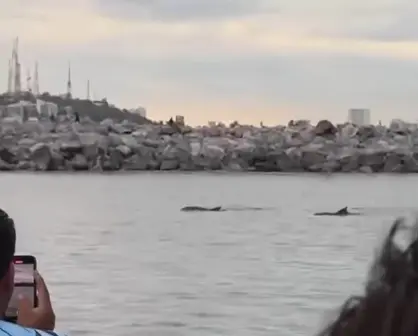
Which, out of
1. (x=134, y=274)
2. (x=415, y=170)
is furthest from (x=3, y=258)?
(x=415, y=170)

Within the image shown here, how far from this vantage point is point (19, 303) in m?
1.99

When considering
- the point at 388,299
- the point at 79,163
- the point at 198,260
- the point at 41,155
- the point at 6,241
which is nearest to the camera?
the point at 388,299

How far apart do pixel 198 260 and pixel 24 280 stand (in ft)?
64.1

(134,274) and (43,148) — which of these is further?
(43,148)

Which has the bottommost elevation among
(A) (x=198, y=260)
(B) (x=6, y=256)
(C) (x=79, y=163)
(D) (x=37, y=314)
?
(C) (x=79, y=163)

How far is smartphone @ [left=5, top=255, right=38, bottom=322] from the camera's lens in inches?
78.8

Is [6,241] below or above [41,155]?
above

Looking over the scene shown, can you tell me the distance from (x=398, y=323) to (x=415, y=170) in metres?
78.9

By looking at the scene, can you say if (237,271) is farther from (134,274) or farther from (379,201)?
(379,201)

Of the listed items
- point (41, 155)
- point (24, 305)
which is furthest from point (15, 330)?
point (41, 155)

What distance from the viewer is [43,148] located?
73.7 meters

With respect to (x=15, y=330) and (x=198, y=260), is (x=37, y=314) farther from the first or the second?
(x=198, y=260)

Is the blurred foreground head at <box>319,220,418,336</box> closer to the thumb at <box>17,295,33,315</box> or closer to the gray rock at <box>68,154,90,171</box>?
the thumb at <box>17,295,33,315</box>

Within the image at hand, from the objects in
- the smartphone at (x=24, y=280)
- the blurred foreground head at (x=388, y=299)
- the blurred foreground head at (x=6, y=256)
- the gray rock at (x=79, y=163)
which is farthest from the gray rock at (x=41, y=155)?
the blurred foreground head at (x=388, y=299)
